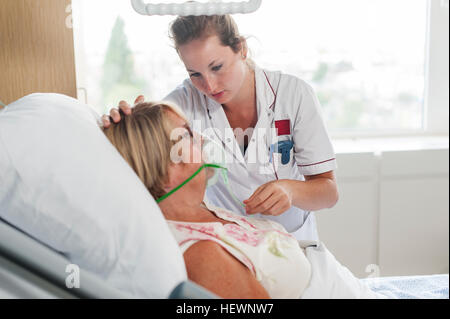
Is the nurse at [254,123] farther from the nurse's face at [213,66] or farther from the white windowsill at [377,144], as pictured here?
the white windowsill at [377,144]

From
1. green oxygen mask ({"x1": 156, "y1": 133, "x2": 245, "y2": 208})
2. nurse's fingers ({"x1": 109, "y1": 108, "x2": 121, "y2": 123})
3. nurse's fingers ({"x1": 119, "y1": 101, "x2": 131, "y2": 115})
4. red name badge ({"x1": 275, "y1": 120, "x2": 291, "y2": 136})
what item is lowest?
green oxygen mask ({"x1": 156, "y1": 133, "x2": 245, "y2": 208})

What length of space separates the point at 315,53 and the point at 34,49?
57cm

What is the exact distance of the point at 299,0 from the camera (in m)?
0.89

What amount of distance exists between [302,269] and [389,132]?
1.58ft

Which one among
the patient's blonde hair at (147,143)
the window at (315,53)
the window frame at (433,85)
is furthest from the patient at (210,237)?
the window frame at (433,85)

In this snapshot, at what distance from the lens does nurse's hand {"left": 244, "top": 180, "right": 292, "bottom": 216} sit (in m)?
0.80

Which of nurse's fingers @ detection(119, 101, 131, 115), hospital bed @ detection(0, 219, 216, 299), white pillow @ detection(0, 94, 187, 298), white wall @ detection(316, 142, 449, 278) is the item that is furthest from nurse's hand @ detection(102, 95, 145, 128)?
white wall @ detection(316, 142, 449, 278)

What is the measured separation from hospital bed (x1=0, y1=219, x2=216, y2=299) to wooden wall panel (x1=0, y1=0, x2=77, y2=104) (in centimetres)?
37

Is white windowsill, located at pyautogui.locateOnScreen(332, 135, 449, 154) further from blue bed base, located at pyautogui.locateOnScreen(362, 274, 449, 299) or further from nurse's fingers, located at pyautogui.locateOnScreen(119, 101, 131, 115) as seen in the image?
nurse's fingers, located at pyautogui.locateOnScreen(119, 101, 131, 115)

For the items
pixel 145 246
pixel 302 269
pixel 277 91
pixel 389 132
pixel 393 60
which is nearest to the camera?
pixel 145 246

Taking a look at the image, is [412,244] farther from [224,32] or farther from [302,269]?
[224,32]

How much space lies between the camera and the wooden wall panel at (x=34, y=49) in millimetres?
871

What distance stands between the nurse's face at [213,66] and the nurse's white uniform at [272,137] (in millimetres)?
21
